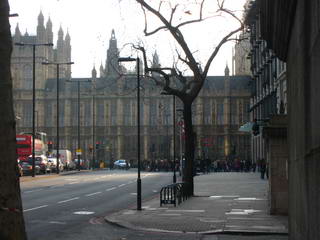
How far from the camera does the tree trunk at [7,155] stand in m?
6.70

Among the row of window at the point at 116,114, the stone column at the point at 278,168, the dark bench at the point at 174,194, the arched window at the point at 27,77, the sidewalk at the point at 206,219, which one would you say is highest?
the arched window at the point at 27,77

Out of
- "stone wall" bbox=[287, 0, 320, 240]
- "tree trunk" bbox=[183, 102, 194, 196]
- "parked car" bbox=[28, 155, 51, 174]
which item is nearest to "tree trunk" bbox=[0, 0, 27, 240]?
"stone wall" bbox=[287, 0, 320, 240]

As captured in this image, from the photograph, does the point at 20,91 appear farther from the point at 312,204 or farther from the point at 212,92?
the point at 312,204

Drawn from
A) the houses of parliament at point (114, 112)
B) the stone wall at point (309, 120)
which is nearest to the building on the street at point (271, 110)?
the stone wall at point (309, 120)

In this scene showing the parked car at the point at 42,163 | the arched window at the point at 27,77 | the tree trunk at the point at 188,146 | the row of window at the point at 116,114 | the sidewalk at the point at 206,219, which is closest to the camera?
the sidewalk at the point at 206,219

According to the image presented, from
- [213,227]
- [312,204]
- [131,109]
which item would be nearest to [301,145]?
[312,204]

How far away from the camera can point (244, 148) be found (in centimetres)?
11875

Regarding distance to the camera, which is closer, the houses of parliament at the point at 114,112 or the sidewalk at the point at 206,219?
the sidewalk at the point at 206,219

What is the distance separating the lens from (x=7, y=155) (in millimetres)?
6730

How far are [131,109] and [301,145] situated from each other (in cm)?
12052

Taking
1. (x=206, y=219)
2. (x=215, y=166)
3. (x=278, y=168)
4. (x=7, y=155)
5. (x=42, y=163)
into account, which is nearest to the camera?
(x=7, y=155)

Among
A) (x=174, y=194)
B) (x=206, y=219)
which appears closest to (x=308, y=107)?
(x=206, y=219)

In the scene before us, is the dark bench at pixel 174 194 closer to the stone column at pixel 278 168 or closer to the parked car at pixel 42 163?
the stone column at pixel 278 168

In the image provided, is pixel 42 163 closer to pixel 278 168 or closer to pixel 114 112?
pixel 278 168
